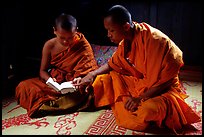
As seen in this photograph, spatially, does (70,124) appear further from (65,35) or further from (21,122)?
(65,35)

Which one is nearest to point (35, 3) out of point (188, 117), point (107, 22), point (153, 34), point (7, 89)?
point (7, 89)

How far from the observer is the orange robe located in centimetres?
296

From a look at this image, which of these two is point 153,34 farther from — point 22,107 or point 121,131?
point 22,107

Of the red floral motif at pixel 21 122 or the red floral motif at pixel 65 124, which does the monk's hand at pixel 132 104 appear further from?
the red floral motif at pixel 21 122

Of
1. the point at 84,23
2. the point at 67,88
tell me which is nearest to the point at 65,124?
the point at 67,88

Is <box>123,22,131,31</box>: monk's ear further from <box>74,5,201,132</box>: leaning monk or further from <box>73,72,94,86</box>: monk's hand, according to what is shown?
<box>73,72,94,86</box>: monk's hand

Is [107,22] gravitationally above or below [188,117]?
above

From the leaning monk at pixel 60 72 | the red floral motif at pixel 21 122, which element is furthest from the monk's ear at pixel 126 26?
the red floral motif at pixel 21 122

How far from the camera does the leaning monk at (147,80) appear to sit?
298cm

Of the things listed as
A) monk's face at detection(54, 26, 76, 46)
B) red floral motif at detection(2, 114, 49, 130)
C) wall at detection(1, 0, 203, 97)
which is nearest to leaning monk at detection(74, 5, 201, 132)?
monk's face at detection(54, 26, 76, 46)

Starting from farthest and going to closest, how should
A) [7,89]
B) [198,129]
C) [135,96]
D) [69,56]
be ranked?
[7,89], [69,56], [135,96], [198,129]

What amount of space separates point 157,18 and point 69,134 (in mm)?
2892

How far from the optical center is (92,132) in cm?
304

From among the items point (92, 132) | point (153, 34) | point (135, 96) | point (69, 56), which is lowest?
point (92, 132)
